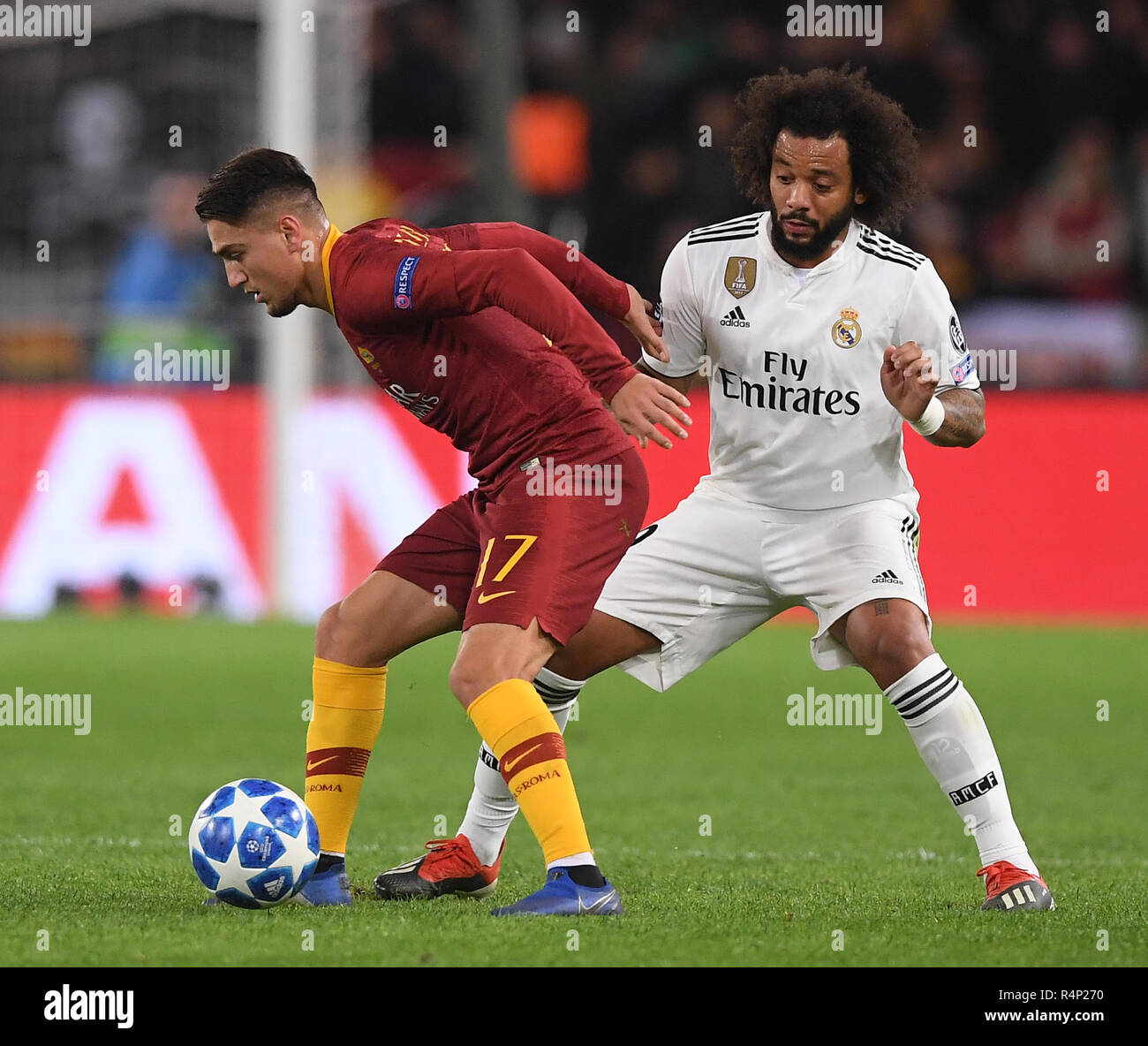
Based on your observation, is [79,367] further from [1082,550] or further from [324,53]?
[1082,550]

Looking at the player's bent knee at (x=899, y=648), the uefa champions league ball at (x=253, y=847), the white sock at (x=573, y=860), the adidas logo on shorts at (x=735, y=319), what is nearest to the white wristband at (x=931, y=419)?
the player's bent knee at (x=899, y=648)

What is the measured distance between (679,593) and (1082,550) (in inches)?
299

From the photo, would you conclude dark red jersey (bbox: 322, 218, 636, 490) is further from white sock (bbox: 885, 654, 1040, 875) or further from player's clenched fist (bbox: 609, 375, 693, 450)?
white sock (bbox: 885, 654, 1040, 875)

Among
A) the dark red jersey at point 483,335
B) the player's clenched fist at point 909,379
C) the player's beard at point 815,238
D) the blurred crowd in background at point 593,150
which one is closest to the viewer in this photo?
the dark red jersey at point 483,335

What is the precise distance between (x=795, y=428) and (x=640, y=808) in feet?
6.64

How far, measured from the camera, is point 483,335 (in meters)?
4.69

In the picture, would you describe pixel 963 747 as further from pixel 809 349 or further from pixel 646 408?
pixel 646 408

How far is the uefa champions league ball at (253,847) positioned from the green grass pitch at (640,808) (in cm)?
8

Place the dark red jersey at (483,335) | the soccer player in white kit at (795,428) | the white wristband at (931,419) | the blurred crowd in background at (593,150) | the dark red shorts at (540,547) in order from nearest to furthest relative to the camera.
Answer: the dark red jersey at (483,335), the dark red shorts at (540,547), the white wristband at (931,419), the soccer player in white kit at (795,428), the blurred crowd in background at (593,150)

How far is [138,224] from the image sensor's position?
55.9 feet

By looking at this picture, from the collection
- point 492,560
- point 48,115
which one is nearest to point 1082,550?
point 492,560

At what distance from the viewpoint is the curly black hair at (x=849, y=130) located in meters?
5.16

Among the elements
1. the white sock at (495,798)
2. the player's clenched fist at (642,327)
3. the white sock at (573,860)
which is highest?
the player's clenched fist at (642,327)

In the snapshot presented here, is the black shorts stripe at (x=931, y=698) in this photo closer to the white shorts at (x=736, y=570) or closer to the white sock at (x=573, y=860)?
the white shorts at (x=736, y=570)
